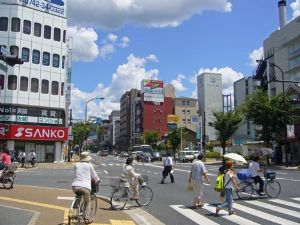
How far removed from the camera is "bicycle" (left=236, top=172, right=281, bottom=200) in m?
17.1

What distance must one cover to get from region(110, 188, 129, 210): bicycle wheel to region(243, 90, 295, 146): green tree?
3461 cm

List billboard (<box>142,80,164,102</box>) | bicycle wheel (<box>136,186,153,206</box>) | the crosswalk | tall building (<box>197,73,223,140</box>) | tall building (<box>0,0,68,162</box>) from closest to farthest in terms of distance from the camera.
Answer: the crosswalk → bicycle wheel (<box>136,186,153,206</box>) → tall building (<box>0,0,68,162</box>) → billboard (<box>142,80,164,102</box>) → tall building (<box>197,73,223,140</box>)

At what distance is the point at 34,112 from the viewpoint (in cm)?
5381

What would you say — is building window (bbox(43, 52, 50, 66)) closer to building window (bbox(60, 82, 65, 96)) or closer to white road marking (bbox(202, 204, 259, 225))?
building window (bbox(60, 82, 65, 96))

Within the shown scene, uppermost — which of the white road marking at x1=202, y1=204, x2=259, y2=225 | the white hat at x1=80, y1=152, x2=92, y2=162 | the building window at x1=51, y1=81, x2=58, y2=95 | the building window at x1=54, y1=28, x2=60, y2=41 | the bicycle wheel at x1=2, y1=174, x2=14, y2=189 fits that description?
the building window at x1=54, y1=28, x2=60, y2=41

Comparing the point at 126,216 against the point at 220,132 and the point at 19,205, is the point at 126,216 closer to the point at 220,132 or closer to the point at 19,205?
the point at 19,205

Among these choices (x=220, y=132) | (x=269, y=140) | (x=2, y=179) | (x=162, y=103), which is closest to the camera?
(x=2, y=179)

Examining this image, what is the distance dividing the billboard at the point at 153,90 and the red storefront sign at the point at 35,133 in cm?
8245

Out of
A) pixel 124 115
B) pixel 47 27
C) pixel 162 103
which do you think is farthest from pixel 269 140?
pixel 124 115

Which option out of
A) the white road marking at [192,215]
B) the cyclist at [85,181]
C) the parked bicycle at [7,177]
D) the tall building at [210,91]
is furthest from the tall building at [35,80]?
the tall building at [210,91]

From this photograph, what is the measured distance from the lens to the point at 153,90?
455 ft

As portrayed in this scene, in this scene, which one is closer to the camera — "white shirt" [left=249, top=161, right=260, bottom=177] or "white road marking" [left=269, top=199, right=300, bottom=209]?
"white road marking" [left=269, top=199, right=300, bottom=209]

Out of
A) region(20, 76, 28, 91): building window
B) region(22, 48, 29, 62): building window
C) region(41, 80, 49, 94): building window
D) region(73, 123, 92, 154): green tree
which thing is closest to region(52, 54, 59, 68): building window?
region(41, 80, 49, 94): building window

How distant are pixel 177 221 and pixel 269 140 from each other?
37.8 meters
